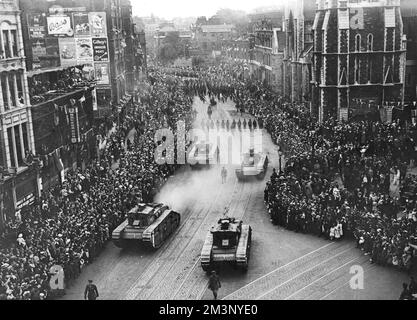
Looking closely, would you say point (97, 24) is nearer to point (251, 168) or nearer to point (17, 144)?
point (251, 168)

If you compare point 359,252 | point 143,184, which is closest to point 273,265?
point 359,252

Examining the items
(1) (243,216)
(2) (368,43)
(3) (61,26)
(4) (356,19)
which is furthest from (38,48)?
(1) (243,216)

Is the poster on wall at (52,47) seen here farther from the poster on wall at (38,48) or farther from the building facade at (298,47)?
the building facade at (298,47)

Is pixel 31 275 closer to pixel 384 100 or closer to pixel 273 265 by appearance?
pixel 273 265

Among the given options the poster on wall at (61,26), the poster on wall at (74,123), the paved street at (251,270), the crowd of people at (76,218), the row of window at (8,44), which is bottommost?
the paved street at (251,270)

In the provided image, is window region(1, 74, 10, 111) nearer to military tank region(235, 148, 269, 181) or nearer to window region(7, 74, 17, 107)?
window region(7, 74, 17, 107)

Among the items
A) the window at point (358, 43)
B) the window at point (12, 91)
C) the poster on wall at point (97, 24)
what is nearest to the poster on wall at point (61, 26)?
the poster on wall at point (97, 24)
